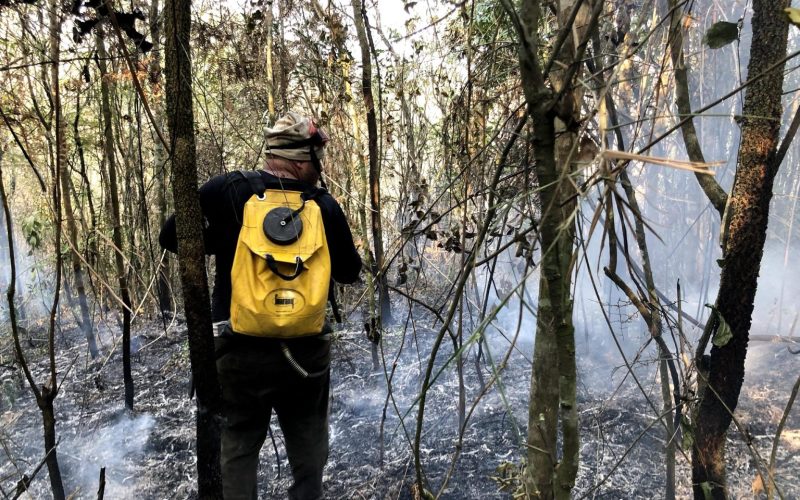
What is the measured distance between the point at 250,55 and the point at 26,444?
369 centimetres

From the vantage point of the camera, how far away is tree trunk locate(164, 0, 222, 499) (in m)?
1.24

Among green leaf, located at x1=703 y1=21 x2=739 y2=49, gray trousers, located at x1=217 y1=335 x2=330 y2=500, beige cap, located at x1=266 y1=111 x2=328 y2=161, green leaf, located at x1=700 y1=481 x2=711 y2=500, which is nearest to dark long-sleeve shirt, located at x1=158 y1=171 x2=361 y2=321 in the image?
beige cap, located at x1=266 y1=111 x2=328 y2=161

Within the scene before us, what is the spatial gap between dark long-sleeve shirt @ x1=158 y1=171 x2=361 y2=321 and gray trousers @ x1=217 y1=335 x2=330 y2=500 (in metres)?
0.22

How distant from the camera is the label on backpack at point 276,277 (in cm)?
A: 195

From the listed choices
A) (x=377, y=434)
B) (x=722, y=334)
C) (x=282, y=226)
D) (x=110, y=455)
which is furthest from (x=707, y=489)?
(x=110, y=455)

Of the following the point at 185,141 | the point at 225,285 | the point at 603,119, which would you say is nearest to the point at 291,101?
the point at 225,285

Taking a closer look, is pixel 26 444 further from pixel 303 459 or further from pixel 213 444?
pixel 213 444

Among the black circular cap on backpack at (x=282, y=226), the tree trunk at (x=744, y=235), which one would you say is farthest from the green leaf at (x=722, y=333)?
the black circular cap on backpack at (x=282, y=226)

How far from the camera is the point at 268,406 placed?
2.26m

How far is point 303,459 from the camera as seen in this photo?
238 centimetres

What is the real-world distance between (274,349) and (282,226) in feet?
1.76

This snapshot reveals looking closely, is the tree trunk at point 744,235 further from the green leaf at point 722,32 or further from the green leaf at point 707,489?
the green leaf at point 722,32

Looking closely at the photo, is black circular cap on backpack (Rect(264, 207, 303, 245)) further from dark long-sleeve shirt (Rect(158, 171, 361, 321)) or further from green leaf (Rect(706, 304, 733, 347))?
green leaf (Rect(706, 304, 733, 347))

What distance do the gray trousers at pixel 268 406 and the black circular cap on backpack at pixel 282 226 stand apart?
46 centimetres
